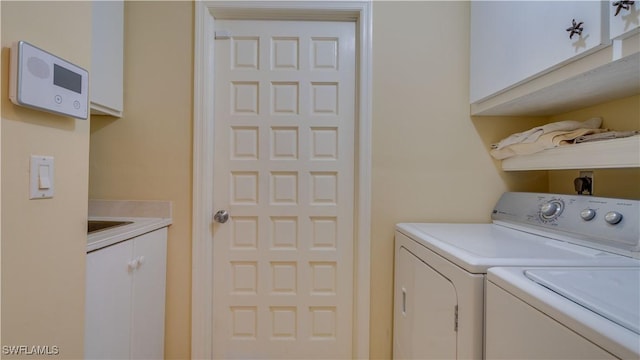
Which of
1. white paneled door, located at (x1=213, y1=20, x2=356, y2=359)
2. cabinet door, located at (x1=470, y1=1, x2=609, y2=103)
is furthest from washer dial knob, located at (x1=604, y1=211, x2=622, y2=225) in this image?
white paneled door, located at (x1=213, y1=20, x2=356, y2=359)

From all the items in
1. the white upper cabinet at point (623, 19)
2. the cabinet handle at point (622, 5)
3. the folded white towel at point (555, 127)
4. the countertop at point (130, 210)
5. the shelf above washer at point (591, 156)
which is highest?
the cabinet handle at point (622, 5)

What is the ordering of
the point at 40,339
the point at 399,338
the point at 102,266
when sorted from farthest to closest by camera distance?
the point at 399,338
the point at 102,266
the point at 40,339

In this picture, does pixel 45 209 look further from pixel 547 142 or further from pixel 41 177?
pixel 547 142

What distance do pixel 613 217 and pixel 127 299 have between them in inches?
74.4

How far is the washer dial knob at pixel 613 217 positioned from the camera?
96 cm

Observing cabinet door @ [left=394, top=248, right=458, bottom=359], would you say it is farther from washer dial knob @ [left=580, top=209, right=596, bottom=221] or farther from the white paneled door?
washer dial knob @ [left=580, top=209, right=596, bottom=221]

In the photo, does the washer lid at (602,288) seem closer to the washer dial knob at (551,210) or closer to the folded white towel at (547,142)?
the washer dial knob at (551,210)

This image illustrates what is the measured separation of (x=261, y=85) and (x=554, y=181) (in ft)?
5.71

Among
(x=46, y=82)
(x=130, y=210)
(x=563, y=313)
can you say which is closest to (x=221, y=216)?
(x=130, y=210)

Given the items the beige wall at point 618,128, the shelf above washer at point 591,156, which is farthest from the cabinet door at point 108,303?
the beige wall at point 618,128

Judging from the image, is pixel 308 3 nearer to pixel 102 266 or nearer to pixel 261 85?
pixel 261 85

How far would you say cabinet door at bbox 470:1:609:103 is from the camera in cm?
91

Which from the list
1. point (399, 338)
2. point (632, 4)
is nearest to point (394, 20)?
point (632, 4)

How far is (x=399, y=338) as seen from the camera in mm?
1500
